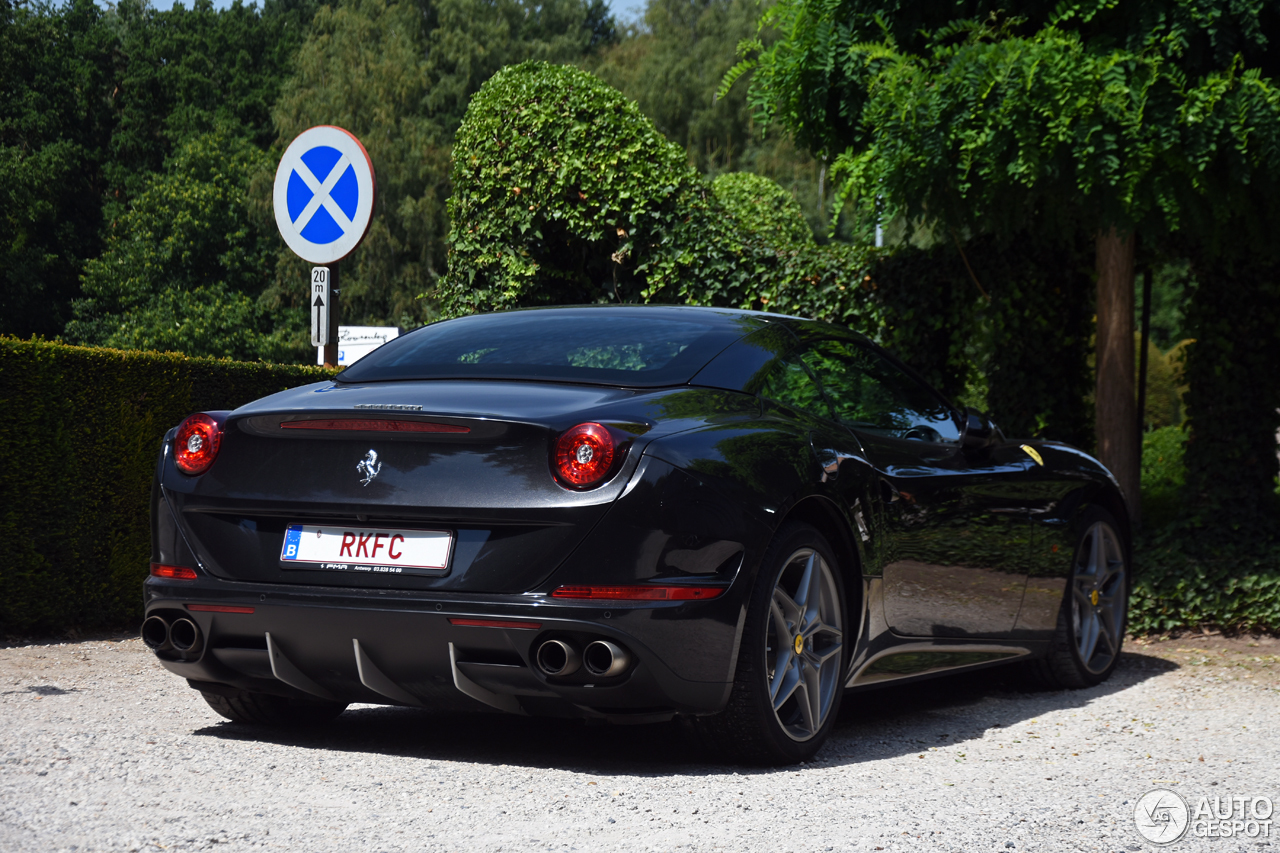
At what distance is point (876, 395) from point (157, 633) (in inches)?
107

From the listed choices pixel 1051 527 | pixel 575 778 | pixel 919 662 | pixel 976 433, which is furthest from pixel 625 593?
pixel 1051 527

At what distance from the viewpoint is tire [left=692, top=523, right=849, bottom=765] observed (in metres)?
4.26

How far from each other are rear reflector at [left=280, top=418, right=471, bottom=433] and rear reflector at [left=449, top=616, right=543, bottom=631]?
1.76 feet

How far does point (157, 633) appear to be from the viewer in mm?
4406

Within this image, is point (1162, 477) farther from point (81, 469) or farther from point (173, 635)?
point (173, 635)

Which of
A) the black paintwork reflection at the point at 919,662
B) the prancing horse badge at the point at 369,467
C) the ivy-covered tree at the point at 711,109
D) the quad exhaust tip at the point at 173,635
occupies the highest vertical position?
the ivy-covered tree at the point at 711,109

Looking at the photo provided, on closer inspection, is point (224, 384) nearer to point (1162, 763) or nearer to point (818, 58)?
point (818, 58)

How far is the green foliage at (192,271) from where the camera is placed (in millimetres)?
47406

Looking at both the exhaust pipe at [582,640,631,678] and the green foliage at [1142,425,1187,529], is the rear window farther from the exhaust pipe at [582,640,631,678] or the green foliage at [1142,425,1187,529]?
the green foliage at [1142,425,1187,529]

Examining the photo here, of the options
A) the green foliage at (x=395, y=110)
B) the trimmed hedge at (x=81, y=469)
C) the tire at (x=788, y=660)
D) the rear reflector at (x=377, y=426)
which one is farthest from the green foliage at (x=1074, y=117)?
the green foliage at (x=395, y=110)

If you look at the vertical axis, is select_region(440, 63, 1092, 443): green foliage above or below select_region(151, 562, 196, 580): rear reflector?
above

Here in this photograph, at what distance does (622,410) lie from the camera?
164 inches

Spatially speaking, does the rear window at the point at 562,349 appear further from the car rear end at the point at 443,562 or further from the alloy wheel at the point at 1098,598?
the alloy wheel at the point at 1098,598

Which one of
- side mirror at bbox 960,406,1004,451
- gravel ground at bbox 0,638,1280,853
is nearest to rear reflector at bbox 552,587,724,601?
gravel ground at bbox 0,638,1280,853
